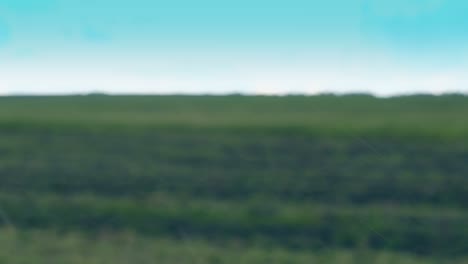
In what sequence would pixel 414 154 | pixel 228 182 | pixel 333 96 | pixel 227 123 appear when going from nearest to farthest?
pixel 228 182, pixel 414 154, pixel 227 123, pixel 333 96

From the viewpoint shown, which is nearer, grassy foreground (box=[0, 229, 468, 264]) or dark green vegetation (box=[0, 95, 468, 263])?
grassy foreground (box=[0, 229, 468, 264])

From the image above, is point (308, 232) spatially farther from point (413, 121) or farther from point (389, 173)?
point (413, 121)

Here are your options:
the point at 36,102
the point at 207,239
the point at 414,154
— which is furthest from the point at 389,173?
the point at 36,102

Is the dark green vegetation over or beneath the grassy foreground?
over

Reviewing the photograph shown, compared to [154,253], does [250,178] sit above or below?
above

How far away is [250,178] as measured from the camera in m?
11.8

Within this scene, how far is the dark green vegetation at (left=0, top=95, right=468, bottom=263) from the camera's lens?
9852 mm

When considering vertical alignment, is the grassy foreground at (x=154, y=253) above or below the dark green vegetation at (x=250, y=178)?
below

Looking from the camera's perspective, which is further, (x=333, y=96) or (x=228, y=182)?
(x=333, y=96)

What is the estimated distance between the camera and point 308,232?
32.3 feet

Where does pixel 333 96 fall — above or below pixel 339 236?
above

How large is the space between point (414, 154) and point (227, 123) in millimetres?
4295

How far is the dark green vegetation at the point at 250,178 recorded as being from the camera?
9852 mm

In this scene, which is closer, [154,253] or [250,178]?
[154,253]
